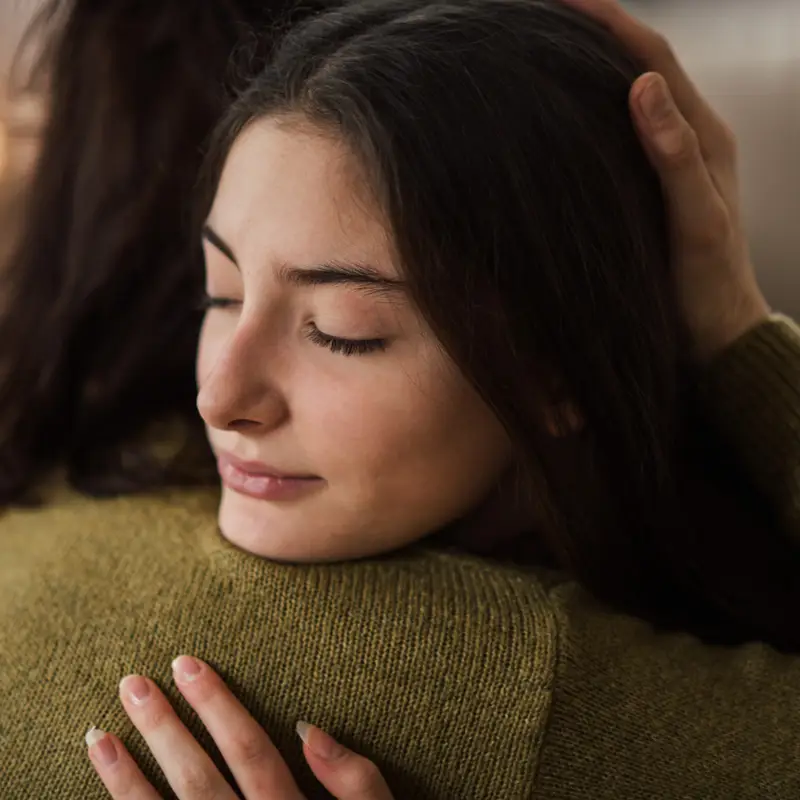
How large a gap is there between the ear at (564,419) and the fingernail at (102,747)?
42 cm

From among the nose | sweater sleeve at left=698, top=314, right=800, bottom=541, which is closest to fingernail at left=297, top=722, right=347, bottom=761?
the nose

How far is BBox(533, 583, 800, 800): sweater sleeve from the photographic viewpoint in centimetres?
71

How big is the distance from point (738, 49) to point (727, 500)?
2.67ft

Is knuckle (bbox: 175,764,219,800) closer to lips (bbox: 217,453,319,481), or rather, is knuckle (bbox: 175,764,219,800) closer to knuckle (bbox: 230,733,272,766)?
knuckle (bbox: 230,733,272,766)

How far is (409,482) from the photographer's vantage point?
76 centimetres

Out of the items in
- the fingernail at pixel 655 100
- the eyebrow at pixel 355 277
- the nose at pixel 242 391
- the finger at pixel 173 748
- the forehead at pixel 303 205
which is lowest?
the finger at pixel 173 748

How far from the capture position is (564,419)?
78cm

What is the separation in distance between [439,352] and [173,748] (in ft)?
1.18

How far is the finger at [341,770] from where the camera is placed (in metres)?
0.68

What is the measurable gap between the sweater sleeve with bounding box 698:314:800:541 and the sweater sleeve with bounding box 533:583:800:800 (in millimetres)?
212

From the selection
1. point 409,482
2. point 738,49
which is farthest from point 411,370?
point 738,49

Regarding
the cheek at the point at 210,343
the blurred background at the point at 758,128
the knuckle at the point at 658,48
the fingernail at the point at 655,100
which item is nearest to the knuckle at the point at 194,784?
the cheek at the point at 210,343

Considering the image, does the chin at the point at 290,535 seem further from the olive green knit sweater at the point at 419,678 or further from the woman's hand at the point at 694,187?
the woman's hand at the point at 694,187

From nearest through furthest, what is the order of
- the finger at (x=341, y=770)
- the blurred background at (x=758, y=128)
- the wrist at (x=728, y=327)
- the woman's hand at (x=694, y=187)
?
the finger at (x=341, y=770)
the woman's hand at (x=694, y=187)
the wrist at (x=728, y=327)
the blurred background at (x=758, y=128)
